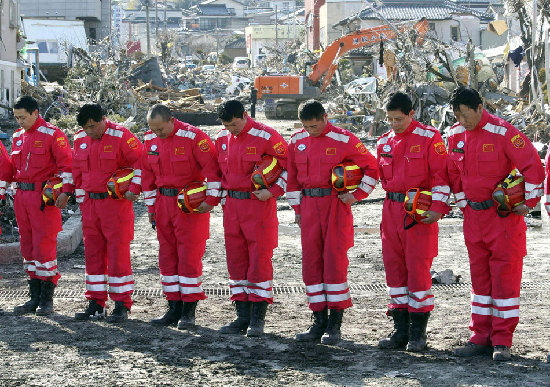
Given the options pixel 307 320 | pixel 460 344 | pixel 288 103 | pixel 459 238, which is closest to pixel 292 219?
pixel 459 238

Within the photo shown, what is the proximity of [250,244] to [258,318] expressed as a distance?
64 centimetres

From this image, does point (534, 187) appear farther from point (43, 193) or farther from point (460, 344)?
point (43, 193)

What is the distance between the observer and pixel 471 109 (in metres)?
6.88

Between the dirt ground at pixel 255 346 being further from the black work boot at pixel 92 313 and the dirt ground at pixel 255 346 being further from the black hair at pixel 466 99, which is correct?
the black hair at pixel 466 99

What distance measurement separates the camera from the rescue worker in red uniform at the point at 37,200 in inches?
344

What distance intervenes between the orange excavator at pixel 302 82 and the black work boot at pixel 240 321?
93.5ft

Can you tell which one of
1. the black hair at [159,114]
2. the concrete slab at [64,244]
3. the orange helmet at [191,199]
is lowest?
the concrete slab at [64,244]

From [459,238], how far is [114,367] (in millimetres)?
7398

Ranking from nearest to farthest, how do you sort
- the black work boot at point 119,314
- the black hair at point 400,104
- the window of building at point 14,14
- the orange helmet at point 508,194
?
the orange helmet at point 508,194, the black hair at point 400,104, the black work boot at point 119,314, the window of building at point 14,14

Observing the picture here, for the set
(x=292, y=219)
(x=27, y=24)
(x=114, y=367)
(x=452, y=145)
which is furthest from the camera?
(x=27, y=24)

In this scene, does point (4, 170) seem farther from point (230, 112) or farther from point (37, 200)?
point (230, 112)

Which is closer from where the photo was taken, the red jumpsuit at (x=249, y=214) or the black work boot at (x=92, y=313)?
the red jumpsuit at (x=249, y=214)

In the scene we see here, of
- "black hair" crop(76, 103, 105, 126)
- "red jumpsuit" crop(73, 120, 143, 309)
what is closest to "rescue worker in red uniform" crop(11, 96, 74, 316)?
"red jumpsuit" crop(73, 120, 143, 309)

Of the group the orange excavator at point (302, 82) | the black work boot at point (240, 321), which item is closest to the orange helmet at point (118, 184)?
the black work boot at point (240, 321)
